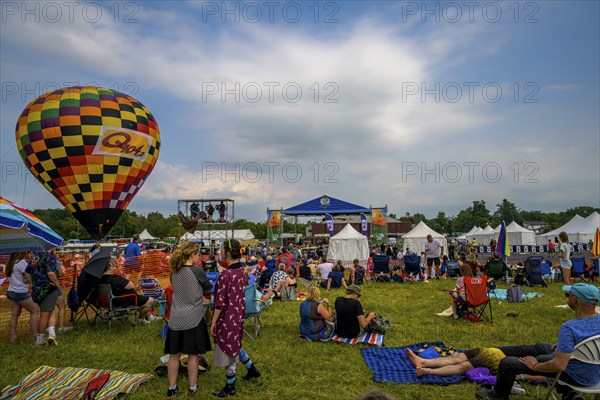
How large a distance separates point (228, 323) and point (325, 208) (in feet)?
89.6

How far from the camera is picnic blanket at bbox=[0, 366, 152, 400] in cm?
392

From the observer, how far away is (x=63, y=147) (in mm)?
13320

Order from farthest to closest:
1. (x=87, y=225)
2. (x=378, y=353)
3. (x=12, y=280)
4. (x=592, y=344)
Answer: (x=87, y=225)
(x=12, y=280)
(x=378, y=353)
(x=592, y=344)

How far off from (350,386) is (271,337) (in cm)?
235

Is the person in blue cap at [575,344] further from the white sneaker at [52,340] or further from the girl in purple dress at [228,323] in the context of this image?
the white sneaker at [52,340]

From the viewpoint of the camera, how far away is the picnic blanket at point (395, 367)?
433cm

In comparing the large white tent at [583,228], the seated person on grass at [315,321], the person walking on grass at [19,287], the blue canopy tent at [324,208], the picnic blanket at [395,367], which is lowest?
the picnic blanket at [395,367]

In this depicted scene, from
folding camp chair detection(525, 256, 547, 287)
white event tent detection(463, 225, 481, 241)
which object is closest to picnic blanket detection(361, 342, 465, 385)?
folding camp chair detection(525, 256, 547, 287)

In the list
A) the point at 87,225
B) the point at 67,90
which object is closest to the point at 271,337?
the point at 87,225

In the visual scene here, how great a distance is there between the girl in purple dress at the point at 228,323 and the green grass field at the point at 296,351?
0.96ft

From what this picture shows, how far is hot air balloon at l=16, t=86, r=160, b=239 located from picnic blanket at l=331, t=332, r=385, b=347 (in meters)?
11.4

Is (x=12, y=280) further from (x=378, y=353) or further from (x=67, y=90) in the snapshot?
(x=67, y=90)

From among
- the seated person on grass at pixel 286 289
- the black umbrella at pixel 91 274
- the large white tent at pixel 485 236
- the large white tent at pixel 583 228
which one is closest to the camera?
the black umbrella at pixel 91 274

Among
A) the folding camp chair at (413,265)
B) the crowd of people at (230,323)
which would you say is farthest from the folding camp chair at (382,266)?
the crowd of people at (230,323)
